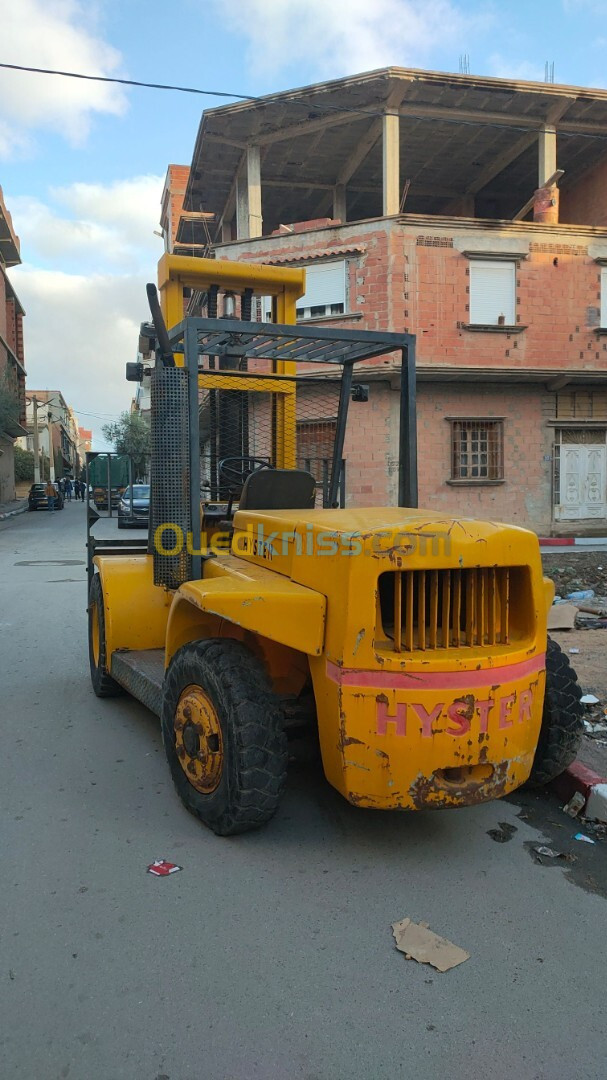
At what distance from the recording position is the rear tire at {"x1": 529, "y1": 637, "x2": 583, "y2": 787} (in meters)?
3.83

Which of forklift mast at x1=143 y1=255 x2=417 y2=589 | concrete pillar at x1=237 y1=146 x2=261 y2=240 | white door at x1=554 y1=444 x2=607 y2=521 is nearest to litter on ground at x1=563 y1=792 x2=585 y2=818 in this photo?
forklift mast at x1=143 y1=255 x2=417 y2=589

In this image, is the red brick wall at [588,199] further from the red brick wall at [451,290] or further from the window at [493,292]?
the window at [493,292]

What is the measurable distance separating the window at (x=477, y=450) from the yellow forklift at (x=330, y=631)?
12775 millimetres

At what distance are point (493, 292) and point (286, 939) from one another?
16030 millimetres

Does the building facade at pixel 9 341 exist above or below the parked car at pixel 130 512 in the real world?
above

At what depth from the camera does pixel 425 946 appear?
273 centimetres

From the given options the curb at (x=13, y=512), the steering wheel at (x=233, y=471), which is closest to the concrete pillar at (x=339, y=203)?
the steering wheel at (x=233, y=471)

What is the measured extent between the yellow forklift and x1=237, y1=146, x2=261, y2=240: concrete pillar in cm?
1357

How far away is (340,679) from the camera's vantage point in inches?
120

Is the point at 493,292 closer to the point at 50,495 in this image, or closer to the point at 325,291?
the point at 325,291

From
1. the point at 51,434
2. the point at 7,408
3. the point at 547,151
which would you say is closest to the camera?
the point at 547,151

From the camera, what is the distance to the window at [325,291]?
16.5 meters

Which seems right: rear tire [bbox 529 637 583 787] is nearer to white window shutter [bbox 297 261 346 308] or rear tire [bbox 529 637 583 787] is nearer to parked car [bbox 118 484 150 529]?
parked car [bbox 118 484 150 529]

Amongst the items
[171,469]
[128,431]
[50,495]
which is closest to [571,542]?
[171,469]
